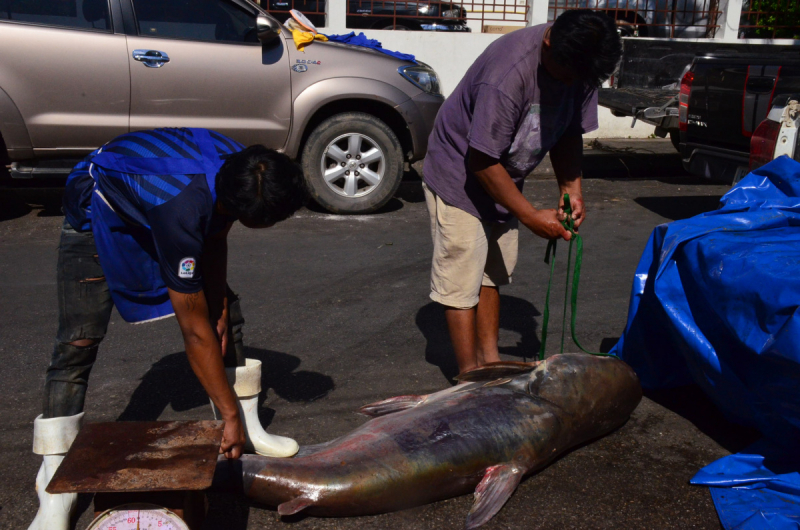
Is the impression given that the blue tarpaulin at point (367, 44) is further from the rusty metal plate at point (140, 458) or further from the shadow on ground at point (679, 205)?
the rusty metal plate at point (140, 458)

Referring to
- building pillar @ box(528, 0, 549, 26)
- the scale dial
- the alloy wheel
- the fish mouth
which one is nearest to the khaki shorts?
the fish mouth

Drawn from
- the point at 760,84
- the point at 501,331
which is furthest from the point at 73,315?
the point at 760,84

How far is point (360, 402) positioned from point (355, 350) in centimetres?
61

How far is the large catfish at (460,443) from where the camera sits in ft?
8.67

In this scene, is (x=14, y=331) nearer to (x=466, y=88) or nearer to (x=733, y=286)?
(x=466, y=88)

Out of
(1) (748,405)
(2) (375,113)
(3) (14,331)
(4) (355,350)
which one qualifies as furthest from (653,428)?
(2) (375,113)

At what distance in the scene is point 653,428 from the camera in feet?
11.0

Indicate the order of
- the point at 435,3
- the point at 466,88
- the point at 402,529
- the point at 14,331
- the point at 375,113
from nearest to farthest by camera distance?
the point at 402,529, the point at 466,88, the point at 14,331, the point at 375,113, the point at 435,3

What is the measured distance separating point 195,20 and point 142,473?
5.30 m

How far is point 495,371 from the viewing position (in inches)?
125

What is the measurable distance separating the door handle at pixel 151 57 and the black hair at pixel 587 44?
14.5 feet

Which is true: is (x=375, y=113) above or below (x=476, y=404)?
above

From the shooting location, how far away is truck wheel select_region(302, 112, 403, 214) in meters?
6.75

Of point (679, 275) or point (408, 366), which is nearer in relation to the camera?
point (679, 275)
